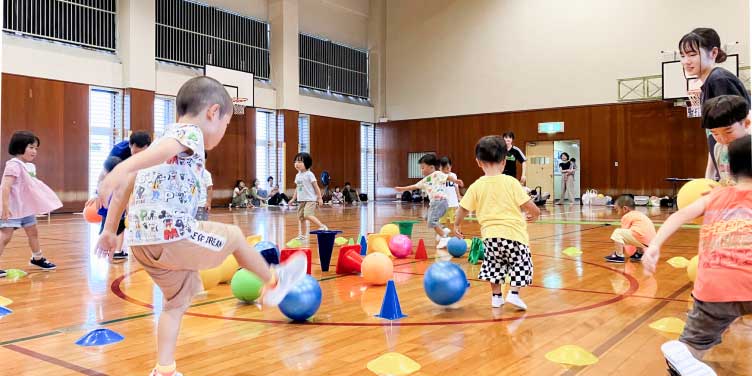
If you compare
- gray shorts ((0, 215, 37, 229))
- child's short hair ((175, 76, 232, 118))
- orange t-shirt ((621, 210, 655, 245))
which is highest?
child's short hair ((175, 76, 232, 118))

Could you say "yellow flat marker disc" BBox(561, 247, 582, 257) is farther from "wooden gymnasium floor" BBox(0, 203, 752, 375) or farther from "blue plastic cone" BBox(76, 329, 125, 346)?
"blue plastic cone" BBox(76, 329, 125, 346)

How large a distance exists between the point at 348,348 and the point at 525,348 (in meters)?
0.98

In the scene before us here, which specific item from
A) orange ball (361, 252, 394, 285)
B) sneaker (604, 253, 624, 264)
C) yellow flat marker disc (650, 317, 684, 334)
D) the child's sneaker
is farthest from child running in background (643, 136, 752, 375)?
sneaker (604, 253, 624, 264)

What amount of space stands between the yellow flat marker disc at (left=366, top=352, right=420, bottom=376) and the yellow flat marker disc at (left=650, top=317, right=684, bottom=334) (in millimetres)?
1678

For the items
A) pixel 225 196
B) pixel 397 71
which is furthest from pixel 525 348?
pixel 397 71

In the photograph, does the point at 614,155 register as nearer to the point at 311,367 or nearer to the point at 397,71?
the point at 397,71

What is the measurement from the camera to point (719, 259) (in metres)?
2.41

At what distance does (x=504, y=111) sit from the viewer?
23750 mm

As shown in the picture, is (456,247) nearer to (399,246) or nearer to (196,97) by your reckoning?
(399,246)

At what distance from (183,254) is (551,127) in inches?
867

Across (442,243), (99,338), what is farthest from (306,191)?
(99,338)

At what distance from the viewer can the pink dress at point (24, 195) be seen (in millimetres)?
5707

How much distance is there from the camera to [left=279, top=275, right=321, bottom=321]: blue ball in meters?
3.71

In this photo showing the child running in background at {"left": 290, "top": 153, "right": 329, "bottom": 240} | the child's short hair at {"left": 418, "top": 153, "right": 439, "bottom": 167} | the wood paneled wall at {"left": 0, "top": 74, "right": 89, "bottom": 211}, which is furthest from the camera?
the wood paneled wall at {"left": 0, "top": 74, "right": 89, "bottom": 211}
